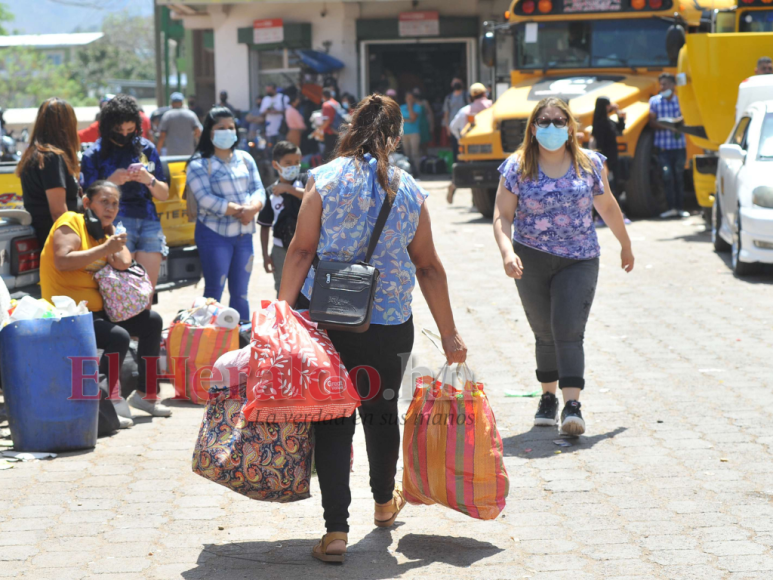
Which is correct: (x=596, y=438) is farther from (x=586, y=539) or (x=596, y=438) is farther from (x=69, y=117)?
(x=69, y=117)

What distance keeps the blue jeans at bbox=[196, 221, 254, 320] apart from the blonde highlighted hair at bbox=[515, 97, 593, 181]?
99.5 inches

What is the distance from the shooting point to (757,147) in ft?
36.1

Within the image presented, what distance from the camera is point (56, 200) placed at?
21.6ft

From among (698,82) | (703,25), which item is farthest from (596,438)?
(703,25)

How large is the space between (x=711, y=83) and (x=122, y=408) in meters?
9.10

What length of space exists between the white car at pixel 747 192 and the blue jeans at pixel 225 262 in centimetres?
515

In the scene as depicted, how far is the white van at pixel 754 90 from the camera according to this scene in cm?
1173

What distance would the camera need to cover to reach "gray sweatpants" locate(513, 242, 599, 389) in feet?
18.6

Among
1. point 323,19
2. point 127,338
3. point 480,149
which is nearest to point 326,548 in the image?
point 127,338

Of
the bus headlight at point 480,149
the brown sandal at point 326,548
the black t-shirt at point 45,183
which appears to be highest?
the bus headlight at point 480,149

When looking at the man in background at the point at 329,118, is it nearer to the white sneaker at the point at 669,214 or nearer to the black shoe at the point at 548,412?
the white sneaker at the point at 669,214

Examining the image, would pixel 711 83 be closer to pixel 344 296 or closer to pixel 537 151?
pixel 537 151

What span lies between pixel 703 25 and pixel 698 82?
275cm

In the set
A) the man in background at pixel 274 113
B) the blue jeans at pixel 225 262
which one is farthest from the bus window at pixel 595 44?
the blue jeans at pixel 225 262
